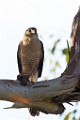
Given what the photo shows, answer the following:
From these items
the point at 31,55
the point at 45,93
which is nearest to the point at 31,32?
the point at 31,55

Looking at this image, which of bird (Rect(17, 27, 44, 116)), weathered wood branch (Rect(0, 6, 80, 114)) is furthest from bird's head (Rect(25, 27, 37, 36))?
weathered wood branch (Rect(0, 6, 80, 114))

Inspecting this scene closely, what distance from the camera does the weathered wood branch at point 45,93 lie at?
329 centimetres

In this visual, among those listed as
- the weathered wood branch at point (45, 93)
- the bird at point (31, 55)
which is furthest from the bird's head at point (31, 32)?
the weathered wood branch at point (45, 93)

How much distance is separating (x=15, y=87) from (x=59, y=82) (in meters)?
0.38

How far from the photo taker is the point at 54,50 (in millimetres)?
5348

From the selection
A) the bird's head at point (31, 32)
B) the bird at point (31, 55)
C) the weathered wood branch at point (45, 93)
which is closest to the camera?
the weathered wood branch at point (45, 93)

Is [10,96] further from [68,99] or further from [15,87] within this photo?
[68,99]

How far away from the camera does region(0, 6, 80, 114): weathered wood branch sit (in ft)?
10.8

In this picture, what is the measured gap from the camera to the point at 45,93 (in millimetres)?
3410

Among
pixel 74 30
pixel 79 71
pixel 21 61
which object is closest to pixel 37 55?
pixel 21 61

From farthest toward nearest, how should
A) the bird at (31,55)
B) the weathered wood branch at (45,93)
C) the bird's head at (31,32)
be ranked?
the bird's head at (31,32) → the bird at (31,55) → the weathered wood branch at (45,93)

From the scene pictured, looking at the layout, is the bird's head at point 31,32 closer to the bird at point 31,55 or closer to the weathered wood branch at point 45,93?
the bird at point 31,55

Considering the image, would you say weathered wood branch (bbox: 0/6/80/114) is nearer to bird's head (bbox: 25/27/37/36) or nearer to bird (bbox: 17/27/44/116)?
bird (bbox: 17/27/44/116)

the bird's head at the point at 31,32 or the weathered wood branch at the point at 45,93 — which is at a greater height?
the weathered wood branch at the point at 45,93
